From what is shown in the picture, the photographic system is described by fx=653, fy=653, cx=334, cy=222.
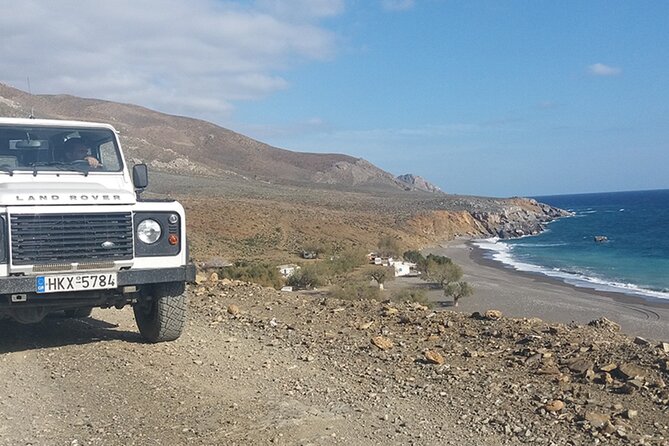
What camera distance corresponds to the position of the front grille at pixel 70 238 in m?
5.94

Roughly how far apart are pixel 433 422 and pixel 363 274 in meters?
26.2

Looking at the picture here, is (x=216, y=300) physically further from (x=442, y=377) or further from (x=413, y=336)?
(x=442, y=377)

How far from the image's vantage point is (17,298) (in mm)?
5984

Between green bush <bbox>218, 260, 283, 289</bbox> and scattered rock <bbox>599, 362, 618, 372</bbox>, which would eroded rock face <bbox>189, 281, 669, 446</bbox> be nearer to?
scattered rock <bbox>599, 362, 618, 372</bbox>

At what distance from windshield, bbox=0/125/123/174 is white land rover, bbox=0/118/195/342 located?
0.01 metres

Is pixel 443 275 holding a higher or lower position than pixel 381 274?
lower

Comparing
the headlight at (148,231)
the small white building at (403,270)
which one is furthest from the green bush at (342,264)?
the headlight at (148,231)

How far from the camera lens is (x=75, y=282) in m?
6.11

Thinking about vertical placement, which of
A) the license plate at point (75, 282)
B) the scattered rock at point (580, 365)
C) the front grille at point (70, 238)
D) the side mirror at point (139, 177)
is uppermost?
the side mirror at point (139, 177)

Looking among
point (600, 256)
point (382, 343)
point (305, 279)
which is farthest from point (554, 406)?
point (600, 256)

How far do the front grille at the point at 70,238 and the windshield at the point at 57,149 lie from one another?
1244 millimetres

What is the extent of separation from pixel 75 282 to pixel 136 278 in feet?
1.83

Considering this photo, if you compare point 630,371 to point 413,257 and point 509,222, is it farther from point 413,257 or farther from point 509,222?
point 509,222

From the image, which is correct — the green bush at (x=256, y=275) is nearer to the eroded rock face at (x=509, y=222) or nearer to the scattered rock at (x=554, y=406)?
the scattered rock at (x=554, y=406)
